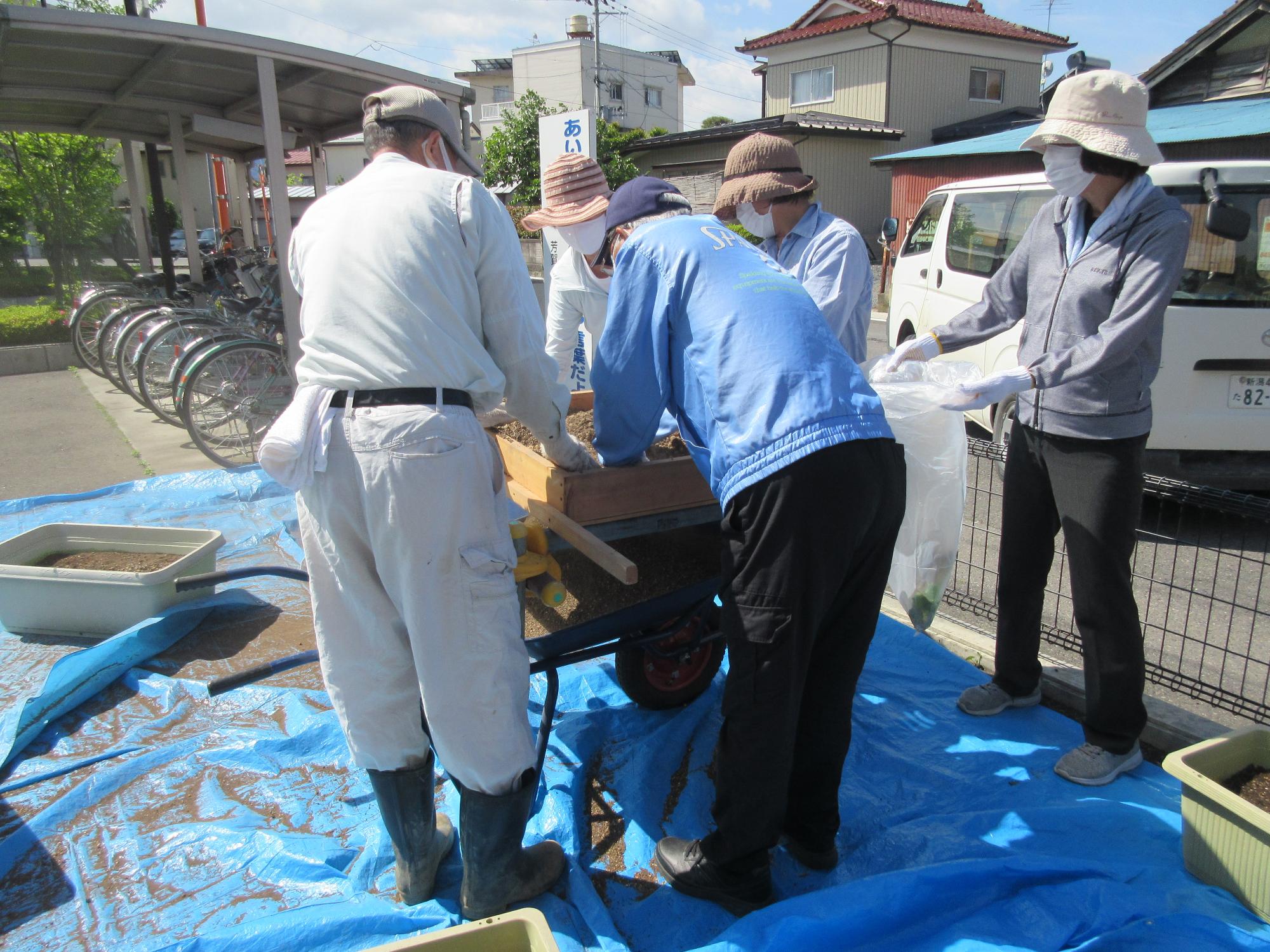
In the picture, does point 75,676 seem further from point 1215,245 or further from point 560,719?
point 1215,245

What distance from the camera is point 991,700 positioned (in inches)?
111

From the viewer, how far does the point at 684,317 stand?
1927 mm

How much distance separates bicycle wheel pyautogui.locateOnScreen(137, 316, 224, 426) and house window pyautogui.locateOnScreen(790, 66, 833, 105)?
2092 centimetres

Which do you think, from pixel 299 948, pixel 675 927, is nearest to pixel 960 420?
pixel 675 927

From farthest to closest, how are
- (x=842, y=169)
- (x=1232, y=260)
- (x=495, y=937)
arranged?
1. (x=842, y=169)
2. (x=1232, y=260)
3. (x=495, y=937)

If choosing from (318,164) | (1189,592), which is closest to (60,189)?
(318,164)

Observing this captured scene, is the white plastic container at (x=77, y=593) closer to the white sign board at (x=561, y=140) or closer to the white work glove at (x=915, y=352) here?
the white work glove at (x=915, y=352)

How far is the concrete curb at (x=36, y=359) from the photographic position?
962 centimetres

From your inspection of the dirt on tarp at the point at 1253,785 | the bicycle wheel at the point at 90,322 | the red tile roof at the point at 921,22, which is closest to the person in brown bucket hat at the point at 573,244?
the dirt on tarp at the point at 1253,785

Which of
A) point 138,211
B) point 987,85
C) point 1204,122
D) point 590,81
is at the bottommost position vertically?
point 138,211

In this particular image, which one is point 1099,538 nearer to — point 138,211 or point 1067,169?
point 1067,169

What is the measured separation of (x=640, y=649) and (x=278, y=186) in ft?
15.1

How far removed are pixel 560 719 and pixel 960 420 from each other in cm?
162

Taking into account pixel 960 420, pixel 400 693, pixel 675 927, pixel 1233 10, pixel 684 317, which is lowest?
pixel 675 927
